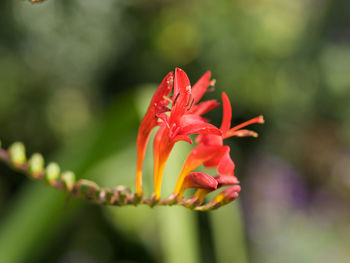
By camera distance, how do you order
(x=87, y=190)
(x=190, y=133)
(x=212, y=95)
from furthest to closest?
(x=212, y=95) < (x=87, y=190) < (x=190, y=133)

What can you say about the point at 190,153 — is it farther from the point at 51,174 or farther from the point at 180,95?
the point at 51,174

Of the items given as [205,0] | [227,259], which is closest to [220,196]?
[227,259]

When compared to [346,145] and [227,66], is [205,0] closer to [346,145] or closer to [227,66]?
[227,66]

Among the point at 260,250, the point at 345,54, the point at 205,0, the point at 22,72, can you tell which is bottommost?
the point at 260,250

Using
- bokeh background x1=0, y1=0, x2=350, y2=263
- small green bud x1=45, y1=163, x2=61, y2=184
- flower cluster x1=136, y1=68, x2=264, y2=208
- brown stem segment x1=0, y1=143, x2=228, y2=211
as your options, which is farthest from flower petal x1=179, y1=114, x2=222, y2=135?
bokeh background x1=0, y1=0, x2=350, y2=263

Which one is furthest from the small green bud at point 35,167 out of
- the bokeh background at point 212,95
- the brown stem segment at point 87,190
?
the bokeh background at point 212,95

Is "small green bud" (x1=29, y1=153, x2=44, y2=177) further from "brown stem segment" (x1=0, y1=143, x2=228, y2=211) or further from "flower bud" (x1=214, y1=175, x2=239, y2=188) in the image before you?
"flower bud" (x1=214, y1=175, x2=239, y2=188)

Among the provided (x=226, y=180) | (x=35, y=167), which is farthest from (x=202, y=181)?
(x=35, y=167)
